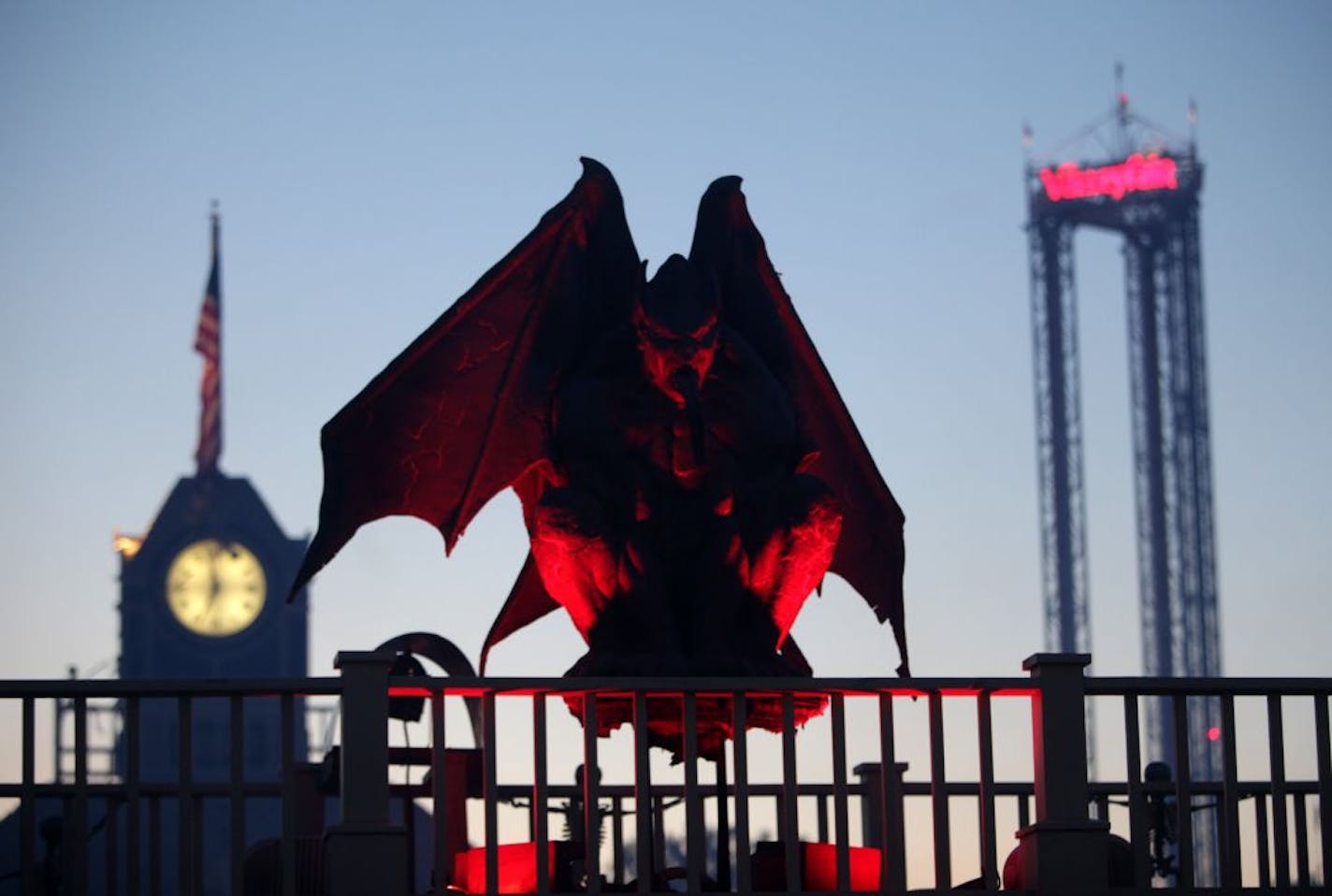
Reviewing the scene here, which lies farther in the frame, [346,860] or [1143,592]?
[1143,592]

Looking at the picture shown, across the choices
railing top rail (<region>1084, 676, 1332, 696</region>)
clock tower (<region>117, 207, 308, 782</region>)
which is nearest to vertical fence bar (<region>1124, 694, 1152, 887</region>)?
railing top rail (<region>1084, 676, 1332, 696</region>)

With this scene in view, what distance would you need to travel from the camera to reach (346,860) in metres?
10.1

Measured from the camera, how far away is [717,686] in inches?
417

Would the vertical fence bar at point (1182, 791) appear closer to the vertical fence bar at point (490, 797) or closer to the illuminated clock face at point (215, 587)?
the vertical fence bar at point (490, 797)

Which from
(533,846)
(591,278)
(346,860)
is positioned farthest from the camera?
(591,278)

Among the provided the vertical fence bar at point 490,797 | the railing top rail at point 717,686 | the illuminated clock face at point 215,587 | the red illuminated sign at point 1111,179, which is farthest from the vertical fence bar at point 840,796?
the illuminated clock face at point 215,587

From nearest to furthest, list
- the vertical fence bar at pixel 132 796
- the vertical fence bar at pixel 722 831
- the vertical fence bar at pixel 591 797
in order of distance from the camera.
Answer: the vertical fence bar at pixel 132 796
the vertical fence bar at pixel 591 797
the vertical fence bar at pixel 722 831

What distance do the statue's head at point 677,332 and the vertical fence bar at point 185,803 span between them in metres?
2.72

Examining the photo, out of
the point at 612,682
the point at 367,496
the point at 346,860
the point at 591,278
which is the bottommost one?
the point at 346,860

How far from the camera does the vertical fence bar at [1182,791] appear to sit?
10.5m

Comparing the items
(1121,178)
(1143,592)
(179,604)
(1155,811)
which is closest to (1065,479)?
(1143,592)

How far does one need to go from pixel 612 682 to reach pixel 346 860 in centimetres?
122

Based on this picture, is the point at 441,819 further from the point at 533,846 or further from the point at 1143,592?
the point at 1143,592

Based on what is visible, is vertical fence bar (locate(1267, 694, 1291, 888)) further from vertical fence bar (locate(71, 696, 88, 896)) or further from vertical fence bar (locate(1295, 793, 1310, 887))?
vertical fence bar (locate(71, 696, 88, 896))
